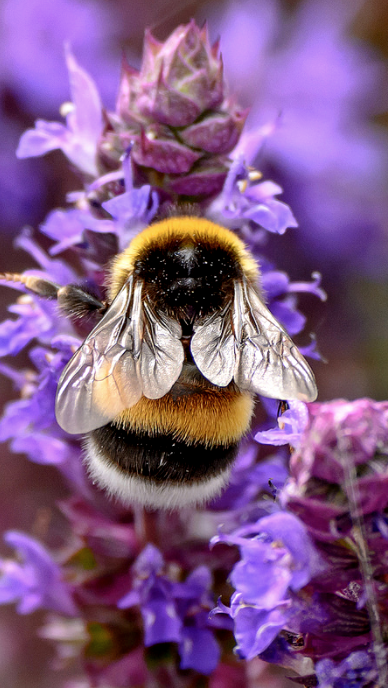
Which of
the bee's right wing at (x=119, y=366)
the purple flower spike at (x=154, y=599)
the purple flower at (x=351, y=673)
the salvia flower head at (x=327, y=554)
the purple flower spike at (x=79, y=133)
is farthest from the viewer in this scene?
the purple flower spike at (x=79, y=133)

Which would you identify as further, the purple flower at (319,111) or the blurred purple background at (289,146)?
the purple flower at (319,111)

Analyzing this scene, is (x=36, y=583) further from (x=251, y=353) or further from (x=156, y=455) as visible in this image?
(x=251, y=353)

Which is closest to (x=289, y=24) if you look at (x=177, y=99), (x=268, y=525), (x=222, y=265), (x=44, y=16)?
(x=44, y=16)

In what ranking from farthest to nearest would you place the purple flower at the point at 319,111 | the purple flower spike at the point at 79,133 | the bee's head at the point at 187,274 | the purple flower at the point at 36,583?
the purple flower at the point at 319,111 < the purple flower at the point at 36,583 < the purple flower spike at the point at 79,133 < the bee's head at the point at 187,274

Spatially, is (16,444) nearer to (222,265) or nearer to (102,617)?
(102,617)

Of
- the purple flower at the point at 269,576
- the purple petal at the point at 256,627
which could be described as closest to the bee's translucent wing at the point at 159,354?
the purple flower at the point at 269,576

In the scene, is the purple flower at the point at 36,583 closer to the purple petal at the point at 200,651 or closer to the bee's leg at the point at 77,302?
the purple petal at the point at 200,651

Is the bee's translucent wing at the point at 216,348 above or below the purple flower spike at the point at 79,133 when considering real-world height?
below

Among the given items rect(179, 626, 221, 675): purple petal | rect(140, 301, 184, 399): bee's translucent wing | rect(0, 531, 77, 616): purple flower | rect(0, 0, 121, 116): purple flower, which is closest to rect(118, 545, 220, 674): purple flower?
rect(179, 626, 221, 675): purple petal

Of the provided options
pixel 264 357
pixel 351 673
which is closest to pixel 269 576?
pixel 351 673
